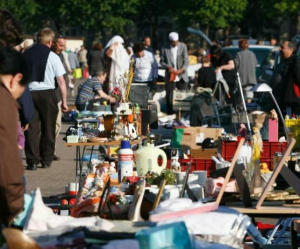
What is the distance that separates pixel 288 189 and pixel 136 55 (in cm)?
1366

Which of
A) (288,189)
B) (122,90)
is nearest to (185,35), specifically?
(122,90)

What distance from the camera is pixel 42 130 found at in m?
14.8

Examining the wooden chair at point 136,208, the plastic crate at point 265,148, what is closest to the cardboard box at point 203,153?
the plastic crate at point 265,148

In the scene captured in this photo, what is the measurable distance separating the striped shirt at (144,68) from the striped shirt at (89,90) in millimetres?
2341

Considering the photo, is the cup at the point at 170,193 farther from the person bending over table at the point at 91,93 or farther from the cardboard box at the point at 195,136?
the person bending over table at the point at 91,93

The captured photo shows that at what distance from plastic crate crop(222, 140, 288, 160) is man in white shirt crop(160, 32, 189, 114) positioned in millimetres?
11703

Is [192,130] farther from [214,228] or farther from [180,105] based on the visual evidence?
[180,105]

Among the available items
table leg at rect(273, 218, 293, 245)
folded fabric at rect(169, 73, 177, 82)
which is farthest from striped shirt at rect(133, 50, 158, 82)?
table leg at rect(273, 218, 293, 245)

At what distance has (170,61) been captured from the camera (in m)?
22.7

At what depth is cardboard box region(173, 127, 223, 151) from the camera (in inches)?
451

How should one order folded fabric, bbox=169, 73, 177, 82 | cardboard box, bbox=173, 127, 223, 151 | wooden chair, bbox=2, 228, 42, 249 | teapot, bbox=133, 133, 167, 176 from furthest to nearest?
folded fabric, bbox=169, 73, 177, 82
cardboard box, bbox=173, 127, 223, 151
teapot, bbox=133, 133, 167, 176
wooden chair, bbox=2, 228, 42, 249

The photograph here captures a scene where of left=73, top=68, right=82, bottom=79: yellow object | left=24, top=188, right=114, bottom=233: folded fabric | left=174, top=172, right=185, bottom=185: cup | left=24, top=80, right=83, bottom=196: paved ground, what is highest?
left=24, top=188, right=114, bottom=233: folded fabric

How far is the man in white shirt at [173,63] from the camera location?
2250 centimetres

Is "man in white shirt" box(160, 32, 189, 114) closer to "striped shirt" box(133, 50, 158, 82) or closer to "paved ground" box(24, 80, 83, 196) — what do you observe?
"striped shirt" box(133, 50, 158, 82)
